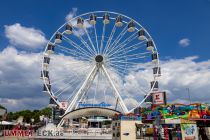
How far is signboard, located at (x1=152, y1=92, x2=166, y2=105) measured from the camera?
3662cm

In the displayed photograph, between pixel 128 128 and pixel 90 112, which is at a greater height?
pixel 90 112

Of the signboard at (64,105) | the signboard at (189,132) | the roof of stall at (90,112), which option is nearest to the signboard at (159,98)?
the roof of stall at (90,112)

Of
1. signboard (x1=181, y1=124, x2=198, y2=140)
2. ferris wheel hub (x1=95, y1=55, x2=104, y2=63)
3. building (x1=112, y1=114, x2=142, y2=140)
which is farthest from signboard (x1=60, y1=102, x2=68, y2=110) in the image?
signboard (x1=181, y1=124, x2=198, y2=140)

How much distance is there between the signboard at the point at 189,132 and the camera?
58.5 feet

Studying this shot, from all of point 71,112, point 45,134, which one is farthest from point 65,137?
point 71,112

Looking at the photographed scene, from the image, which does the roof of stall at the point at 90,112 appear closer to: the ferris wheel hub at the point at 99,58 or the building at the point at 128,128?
the ferris wheel hub at the point at 99,58

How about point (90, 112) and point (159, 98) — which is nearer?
point (159, 98)

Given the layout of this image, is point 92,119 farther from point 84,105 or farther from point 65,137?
point 65,137

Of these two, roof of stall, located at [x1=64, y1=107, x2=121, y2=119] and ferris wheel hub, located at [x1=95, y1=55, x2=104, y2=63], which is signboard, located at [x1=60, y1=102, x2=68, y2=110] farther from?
ferris wheel hub, located at [x1=95, y1=55, x2=104, y2=63]

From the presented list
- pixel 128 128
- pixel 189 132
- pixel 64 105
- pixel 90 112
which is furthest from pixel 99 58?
pixel 189 132

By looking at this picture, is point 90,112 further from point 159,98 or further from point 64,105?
point 159,98

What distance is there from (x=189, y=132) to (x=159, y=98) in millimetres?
19653

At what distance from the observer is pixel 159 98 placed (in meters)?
37.7

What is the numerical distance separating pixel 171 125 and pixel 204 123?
281 cm
